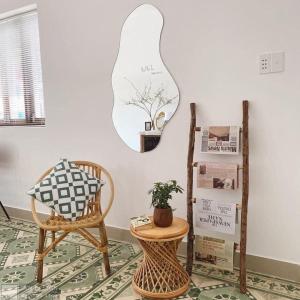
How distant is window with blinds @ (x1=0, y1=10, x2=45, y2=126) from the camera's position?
9.82 ft

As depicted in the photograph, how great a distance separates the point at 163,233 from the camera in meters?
1.74

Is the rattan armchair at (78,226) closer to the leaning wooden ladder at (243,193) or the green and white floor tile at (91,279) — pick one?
the green and white floor tile at (91,279)

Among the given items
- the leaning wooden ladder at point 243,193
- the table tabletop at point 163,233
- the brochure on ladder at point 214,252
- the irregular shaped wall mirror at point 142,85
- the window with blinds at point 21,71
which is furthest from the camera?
the window with blinds at point 21,71

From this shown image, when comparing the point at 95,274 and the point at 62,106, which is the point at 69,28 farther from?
the point at 95,274

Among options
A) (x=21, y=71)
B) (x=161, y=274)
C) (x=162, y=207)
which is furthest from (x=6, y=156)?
(x=161, y=274)

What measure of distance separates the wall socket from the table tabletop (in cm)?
102

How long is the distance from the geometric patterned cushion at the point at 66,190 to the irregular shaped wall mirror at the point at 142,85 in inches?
19.7

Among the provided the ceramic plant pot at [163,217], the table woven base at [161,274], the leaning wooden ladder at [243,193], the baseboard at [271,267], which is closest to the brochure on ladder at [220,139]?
the leaning wooden ladder at [243,193]

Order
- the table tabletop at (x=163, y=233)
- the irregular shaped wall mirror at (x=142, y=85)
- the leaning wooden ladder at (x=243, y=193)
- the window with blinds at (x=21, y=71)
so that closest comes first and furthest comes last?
the table tabletop at (x=163, y=233) → the leaning wooden ladder at (x=243, y=193) → the irregular shaped wall mirror at (x=142, y=85) → the window with blinds at (x=21, y=71)

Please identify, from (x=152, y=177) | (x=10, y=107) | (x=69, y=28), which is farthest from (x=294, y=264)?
(x=10, y=107)

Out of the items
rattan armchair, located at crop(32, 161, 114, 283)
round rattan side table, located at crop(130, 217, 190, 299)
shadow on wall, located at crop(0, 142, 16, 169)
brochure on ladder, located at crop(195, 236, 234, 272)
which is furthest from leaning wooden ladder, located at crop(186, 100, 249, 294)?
shadow on wall, located at crop(0, 142, 16, 169)

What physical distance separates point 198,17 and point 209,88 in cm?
46

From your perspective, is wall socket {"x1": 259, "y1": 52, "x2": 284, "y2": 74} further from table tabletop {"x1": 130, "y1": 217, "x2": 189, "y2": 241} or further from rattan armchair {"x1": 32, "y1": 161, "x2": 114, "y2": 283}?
rattan armchair {"x1": 32, "y1": 161, "x2": 114, "y2": 283}

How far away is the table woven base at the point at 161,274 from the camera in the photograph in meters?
1.76
